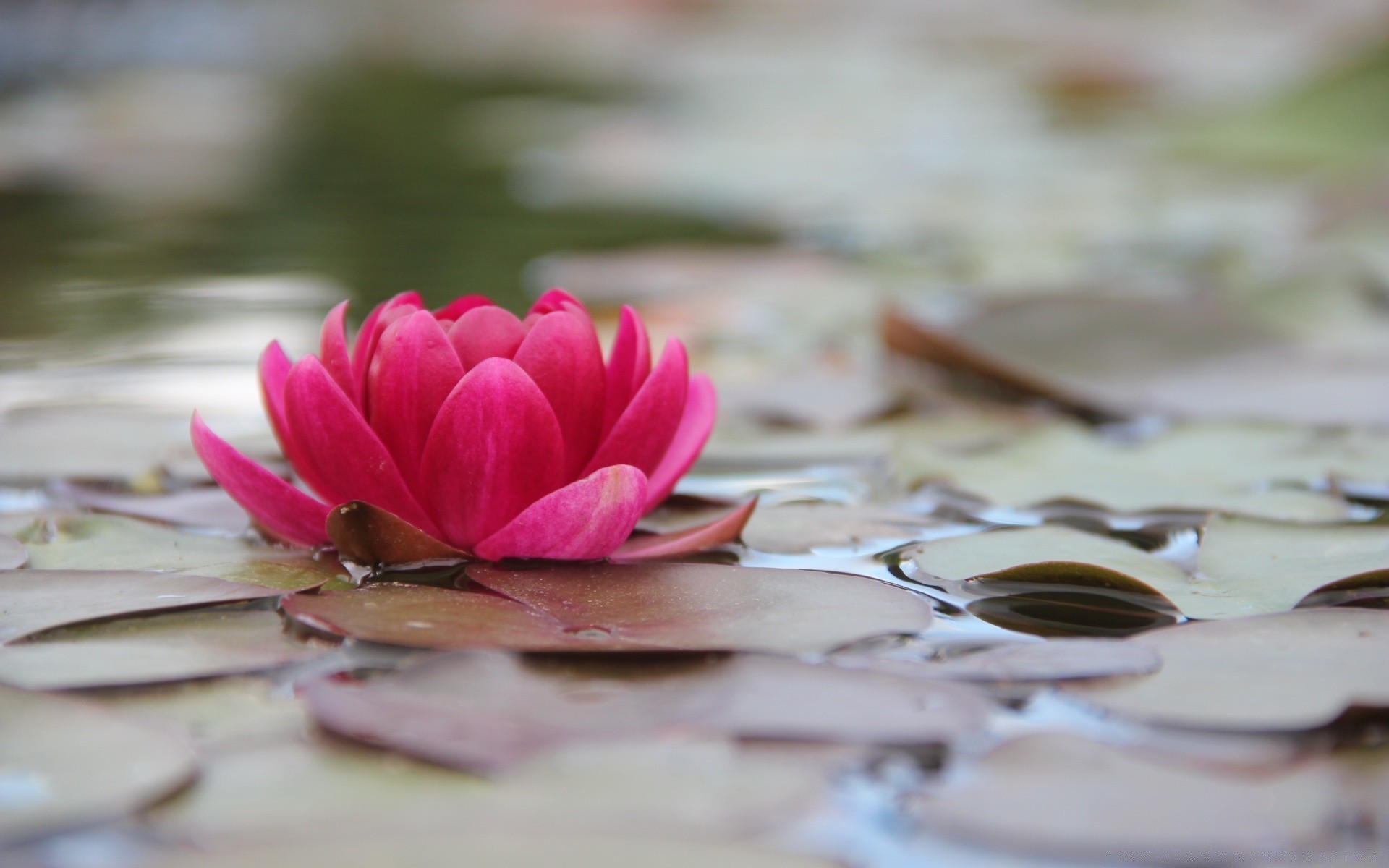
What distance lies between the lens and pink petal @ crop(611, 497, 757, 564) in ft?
2.89

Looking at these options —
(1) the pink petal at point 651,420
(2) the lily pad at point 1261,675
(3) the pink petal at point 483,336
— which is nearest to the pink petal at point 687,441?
(1) the pink petal at point 651,420

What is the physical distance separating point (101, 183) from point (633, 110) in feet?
8.55

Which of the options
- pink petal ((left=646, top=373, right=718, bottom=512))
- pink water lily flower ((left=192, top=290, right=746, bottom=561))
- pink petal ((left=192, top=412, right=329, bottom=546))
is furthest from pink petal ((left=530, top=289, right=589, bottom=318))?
pink petal ((left=192, top=412, right=329, bottom=546))

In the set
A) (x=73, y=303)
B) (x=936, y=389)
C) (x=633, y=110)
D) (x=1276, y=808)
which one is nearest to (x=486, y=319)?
(x=1276, y=808)

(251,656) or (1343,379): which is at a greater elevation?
(1343,379)

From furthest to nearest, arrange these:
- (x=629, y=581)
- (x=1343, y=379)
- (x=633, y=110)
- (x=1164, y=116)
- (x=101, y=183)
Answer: (x=633, y=110) → (x=1164, y=116) → (x=101, y=183) → (x=1343, y=379) → (x=629, y=581)

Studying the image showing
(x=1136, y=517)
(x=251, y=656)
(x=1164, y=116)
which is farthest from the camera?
(x=1164, y=116)

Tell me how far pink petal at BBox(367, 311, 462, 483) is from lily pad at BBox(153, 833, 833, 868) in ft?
1.19

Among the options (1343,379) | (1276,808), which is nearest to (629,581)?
(1276,808)

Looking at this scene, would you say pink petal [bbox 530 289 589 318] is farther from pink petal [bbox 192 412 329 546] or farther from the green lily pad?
the green lily pad

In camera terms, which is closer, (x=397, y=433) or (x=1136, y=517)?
(x=397, y=433)

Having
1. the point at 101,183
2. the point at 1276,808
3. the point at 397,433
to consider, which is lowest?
the point at 1276,808

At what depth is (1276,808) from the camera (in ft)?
1.85

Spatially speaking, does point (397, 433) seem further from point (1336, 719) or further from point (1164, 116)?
point (1164, 116)
